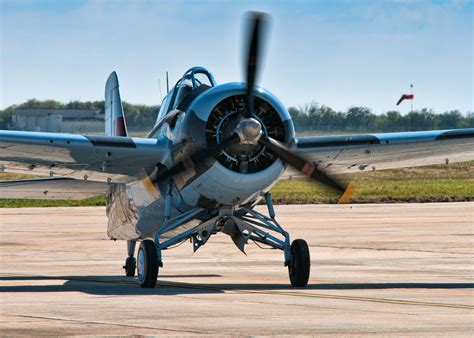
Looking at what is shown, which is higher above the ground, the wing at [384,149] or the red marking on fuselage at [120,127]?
the red marking on fuselage at [120,127]

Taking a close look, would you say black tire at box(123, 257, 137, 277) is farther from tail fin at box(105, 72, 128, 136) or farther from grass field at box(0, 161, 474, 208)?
grass field at box(0, 161, 474, 208)

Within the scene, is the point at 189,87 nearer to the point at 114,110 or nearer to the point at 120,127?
the point at 120,127

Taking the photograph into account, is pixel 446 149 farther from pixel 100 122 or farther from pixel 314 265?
pixel 100 122

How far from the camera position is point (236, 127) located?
15.5 metres

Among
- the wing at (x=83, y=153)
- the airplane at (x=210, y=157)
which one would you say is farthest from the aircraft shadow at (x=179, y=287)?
the wing at (x=83, y=153)

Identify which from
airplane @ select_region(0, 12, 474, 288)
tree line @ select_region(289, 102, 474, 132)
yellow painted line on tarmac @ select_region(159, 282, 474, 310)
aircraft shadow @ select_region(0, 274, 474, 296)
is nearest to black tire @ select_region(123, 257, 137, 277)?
airplane @ select_region(0, 12, 474, 288)

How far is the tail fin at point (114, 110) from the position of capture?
75.6 feet

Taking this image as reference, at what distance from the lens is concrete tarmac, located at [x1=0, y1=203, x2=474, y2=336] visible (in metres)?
11.9

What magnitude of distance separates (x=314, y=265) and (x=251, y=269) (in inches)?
59.3

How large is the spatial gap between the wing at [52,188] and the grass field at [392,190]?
60.8 ft

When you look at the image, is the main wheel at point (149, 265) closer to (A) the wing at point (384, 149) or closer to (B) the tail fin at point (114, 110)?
(A) the wing at point (384, 149)

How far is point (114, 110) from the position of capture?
23.6 m

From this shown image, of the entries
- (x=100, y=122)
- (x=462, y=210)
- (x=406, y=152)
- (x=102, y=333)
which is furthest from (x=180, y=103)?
(x=100, y=122)

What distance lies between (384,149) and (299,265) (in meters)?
3.24
